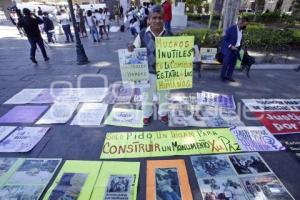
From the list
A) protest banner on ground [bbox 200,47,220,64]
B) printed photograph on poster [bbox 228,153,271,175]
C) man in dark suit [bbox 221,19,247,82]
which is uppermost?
man in dark suit [bbox 221,19,247,82]

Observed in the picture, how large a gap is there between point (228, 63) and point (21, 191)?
16.3 ft

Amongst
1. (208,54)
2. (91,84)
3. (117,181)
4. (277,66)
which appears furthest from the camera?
(277,66)

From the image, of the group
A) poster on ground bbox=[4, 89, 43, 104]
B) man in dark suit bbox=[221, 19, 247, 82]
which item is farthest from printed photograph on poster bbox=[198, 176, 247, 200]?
poster on ground bbox=[4, 89, 43, 104]

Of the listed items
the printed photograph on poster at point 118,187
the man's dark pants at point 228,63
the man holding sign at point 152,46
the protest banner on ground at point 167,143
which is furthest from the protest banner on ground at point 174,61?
the man's dark pants at point 228,63

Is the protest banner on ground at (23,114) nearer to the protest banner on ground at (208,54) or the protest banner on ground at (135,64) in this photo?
the protest banner on ground at (135,64)

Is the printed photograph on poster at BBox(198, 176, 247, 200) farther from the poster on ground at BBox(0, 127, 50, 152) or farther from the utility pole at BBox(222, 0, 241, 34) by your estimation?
the utility pole at BBox(222, 0, 241, 34)

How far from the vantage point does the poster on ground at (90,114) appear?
13.6 ft

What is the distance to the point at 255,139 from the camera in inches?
139

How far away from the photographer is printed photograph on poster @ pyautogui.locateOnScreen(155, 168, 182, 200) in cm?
256

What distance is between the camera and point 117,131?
383cm

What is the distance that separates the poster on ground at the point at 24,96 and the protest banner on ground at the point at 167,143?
2.56m

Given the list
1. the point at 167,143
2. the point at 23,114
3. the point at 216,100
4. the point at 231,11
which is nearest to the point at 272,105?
the point at 216,100

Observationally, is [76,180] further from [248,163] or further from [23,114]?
[23,114]

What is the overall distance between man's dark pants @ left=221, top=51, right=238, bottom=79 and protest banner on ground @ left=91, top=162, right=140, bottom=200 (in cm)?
374
